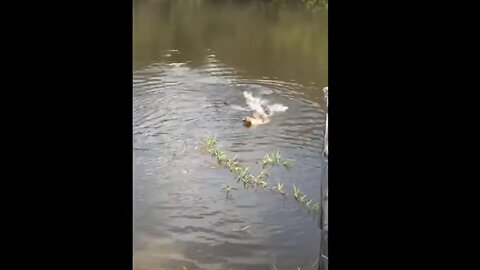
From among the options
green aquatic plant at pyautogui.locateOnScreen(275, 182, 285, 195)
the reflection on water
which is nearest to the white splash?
the reflection on water

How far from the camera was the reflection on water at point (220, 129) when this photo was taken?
2.42m

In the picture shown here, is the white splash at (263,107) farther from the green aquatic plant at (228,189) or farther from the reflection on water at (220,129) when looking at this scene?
the green aquatic plant at (228,189)

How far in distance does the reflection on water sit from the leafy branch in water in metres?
0.04

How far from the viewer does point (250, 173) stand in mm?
2943

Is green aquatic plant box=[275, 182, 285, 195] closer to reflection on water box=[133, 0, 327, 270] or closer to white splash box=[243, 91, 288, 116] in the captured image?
reflection on water box=[133, 0, 327, 270]

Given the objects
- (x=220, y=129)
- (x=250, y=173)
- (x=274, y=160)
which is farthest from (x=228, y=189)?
(x=220, y=129)

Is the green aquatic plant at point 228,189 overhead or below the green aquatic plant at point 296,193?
below

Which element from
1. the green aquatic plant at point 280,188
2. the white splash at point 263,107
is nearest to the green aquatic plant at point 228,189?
the green aquatic plant at point 280,188

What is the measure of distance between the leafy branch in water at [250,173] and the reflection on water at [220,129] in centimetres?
4

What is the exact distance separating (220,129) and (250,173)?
1.73 ft
